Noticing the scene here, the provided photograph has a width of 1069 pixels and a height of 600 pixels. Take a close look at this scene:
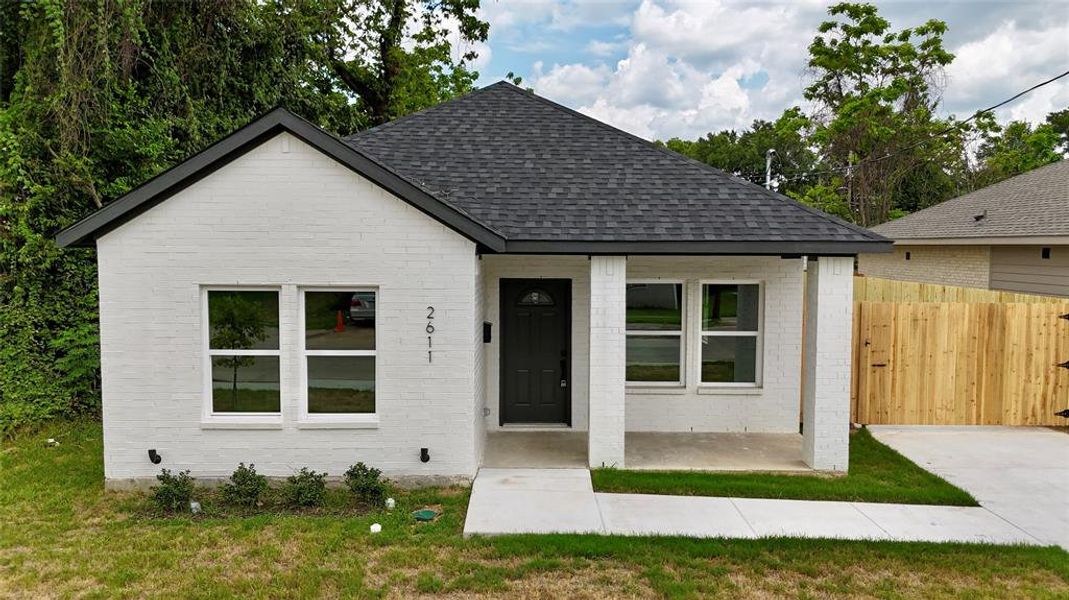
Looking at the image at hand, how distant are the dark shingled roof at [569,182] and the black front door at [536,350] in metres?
1.69

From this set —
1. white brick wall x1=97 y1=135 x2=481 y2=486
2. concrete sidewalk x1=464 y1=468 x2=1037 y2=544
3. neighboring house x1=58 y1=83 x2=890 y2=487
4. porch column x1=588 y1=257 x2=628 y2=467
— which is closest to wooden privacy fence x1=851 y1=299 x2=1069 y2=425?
neighboring house x1=58 y1=83 x2=890 y2=487

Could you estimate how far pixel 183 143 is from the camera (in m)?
12.9

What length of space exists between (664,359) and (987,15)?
937cm

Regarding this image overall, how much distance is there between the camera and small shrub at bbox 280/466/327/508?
Answer: 7.24 metres

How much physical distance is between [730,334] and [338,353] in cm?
594

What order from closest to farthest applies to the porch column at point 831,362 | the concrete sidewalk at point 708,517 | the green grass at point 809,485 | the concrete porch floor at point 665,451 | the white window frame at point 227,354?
the concrete sidewalk at point 708,517, the green grass at point 809,485, the white window frame at point 227,354, the porch column at point 831,362, the concrete porch floor at point 665,451

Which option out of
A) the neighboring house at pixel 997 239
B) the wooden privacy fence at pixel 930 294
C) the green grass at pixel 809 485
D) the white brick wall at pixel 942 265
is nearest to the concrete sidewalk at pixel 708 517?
the green grass at pixel 809 485

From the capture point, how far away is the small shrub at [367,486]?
7.40 m

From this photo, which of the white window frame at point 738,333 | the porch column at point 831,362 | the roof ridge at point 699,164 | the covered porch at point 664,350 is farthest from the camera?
the white window frame at point 738,333

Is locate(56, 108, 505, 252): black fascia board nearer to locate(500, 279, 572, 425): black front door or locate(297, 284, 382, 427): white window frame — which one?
locate(297, 284, 382, 427): white window frame

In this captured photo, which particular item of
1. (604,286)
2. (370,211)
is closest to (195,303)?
(370,211)

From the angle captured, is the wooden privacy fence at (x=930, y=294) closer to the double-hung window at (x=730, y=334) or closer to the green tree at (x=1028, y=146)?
the double-hung window at (x=730, y=334)

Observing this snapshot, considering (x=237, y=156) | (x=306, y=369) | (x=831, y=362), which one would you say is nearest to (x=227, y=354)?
(x=306, y=369)

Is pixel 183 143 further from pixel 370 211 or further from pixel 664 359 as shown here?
pixel 664 359
